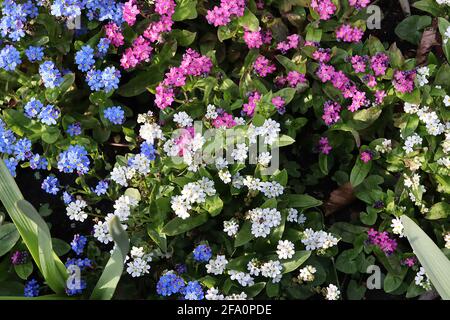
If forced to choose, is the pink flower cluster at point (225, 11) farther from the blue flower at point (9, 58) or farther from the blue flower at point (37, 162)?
the blue flower at point (37, 162)

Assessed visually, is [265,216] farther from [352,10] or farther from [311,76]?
[352,10]

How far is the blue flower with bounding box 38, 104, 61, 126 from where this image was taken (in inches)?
115

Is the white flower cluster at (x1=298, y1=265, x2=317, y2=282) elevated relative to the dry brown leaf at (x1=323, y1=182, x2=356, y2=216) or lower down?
elevated

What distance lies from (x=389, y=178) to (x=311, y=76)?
0.68m

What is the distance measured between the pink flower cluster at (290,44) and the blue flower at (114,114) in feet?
2.87

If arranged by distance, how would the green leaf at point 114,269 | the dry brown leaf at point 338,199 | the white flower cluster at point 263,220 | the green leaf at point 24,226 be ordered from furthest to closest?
1. the dry brown leaf at point 338,199
2. the white flower cluster at point 263,220
3. the green leaf at point 24,226
4. the green leaf at point 114,269

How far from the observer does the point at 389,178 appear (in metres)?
3.24

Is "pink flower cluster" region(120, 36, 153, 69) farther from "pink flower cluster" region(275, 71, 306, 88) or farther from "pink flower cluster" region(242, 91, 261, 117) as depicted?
"pink flower cluster" region(275, 71, 306, 88)

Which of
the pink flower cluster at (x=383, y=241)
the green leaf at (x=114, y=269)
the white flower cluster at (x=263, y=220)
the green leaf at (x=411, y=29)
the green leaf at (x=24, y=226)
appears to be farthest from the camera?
the green leaf at (x=411, y=29)

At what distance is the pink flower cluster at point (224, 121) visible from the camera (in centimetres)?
293

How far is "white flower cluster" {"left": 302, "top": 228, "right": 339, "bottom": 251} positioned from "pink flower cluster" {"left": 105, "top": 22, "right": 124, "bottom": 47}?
131cm

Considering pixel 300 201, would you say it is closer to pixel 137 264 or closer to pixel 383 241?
pixel 383 241

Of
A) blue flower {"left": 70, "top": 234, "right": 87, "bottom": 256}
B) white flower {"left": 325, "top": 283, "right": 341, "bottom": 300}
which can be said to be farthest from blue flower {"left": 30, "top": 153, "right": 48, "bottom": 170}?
white flower {"left": 325, "top": 283, "right": 341, "bottom": 300}

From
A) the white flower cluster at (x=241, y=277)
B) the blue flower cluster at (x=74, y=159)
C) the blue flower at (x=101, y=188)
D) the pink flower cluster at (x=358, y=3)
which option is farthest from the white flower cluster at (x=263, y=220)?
the pink flower cluster at (x=358, y=3)
